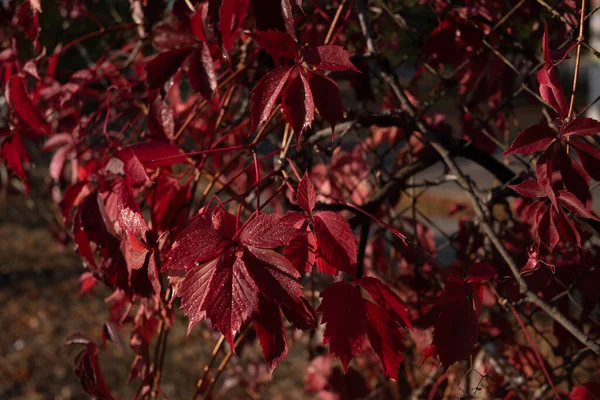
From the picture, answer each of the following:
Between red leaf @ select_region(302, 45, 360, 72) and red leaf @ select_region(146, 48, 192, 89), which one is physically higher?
red leaf @ select_region(302, 45, 360, 72)

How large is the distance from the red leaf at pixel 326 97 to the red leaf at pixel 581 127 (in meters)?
0.27

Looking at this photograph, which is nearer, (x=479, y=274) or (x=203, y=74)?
(x=479, y=274)

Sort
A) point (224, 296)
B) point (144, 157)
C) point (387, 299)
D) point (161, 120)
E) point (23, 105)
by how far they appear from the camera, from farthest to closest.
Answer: point (23, 105), point (161, 120), point (144, 157), point (387, 299), point (224, 296)

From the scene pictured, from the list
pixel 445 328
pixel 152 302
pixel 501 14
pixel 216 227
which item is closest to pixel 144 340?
pixel 152 302

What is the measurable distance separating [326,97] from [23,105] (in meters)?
0.70

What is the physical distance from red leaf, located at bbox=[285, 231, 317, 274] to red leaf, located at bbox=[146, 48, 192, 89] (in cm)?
41

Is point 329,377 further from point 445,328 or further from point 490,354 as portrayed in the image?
point 445,328

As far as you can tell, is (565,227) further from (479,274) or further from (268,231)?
(268,231)

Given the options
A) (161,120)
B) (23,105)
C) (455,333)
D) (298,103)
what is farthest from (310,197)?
(23,105)

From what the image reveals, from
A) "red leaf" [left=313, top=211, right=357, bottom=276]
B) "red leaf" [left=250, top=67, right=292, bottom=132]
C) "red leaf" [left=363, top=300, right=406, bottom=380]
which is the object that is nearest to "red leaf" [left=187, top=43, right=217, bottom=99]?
"red leaf" [left=250, top=67, right=292, bottom=132]

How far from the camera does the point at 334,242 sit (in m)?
0.74

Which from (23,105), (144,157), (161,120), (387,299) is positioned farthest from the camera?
(23,105)

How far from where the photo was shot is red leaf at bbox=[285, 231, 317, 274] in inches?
29.1

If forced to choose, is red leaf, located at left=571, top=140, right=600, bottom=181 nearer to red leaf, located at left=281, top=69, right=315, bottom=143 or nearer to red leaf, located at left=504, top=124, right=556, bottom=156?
red leaf, located at left=504, top=124, right=556, bottom=156
